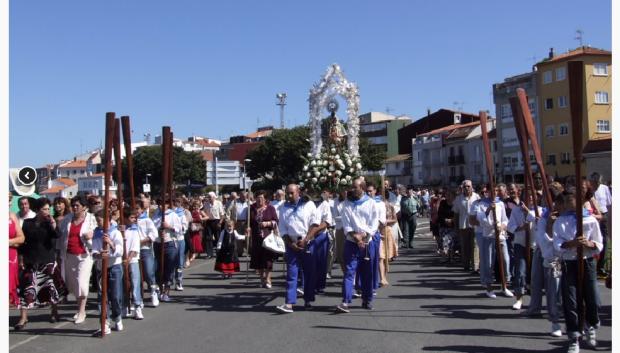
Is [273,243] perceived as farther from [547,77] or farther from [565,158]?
[547,77]

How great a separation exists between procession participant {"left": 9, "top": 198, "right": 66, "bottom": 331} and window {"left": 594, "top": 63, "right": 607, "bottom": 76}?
190 feet

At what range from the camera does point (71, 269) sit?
1029 cm

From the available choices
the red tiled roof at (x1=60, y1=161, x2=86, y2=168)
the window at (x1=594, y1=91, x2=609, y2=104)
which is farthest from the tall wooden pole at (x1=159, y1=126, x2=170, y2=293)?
the red tiled roof at (x1=60, y1=161, x2=86, y2=168)

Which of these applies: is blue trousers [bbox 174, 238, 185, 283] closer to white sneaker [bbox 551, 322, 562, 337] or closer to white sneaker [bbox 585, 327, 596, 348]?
white sneaker [bbox 551, 322, 562, 337]

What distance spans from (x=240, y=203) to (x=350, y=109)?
14553 millimetres

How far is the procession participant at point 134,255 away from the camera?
398 inches

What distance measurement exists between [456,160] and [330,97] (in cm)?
5737

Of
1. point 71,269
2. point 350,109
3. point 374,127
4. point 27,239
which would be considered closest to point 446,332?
point 71,269

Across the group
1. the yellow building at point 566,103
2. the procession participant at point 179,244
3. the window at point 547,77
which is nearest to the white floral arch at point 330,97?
the procession participant at point 179,244

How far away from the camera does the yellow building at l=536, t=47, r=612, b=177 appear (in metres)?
58.3

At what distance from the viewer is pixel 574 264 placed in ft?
25.2

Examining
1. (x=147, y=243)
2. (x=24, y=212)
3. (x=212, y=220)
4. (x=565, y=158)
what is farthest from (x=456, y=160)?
(x=24, y=212)

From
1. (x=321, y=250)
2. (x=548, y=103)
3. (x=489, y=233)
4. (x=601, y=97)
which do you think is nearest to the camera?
(x=321, y=250)

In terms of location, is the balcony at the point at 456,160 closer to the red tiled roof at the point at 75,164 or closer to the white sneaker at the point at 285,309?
the white sneaker at the point at 285,309
